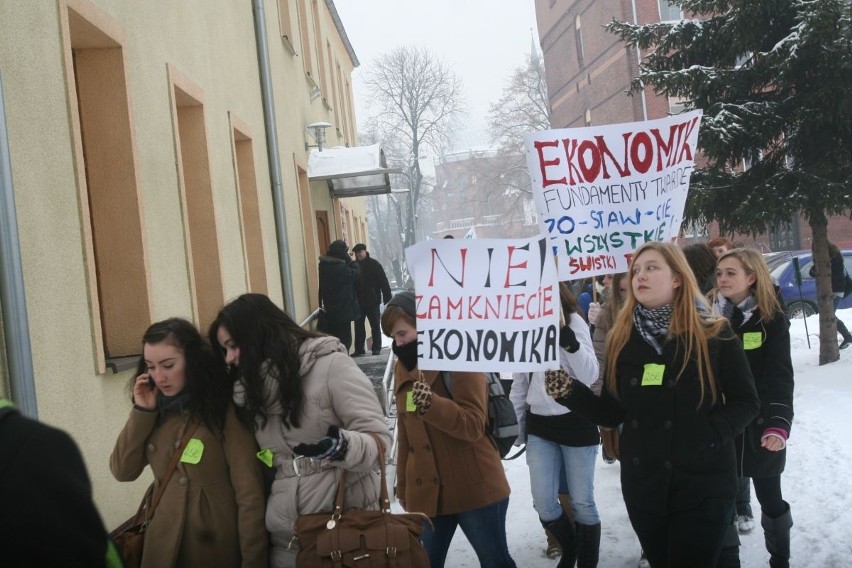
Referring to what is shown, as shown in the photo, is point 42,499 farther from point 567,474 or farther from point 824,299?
point 824,299

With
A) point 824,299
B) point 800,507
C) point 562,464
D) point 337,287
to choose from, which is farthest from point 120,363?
point 824,299

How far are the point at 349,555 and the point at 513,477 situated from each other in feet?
16.3

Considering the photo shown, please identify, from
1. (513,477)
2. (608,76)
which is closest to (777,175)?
(513,477)

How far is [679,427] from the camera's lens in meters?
3.80

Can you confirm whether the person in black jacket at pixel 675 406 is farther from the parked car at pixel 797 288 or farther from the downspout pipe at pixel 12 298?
the parked car at pixel 797 288

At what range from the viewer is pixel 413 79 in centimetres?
5522

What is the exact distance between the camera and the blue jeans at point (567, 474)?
5.18 metres

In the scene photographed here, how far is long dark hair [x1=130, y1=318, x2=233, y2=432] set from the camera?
3580 millimetres

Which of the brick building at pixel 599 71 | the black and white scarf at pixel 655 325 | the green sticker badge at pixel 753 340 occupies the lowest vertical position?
the green sticker badge at pixel 753 340

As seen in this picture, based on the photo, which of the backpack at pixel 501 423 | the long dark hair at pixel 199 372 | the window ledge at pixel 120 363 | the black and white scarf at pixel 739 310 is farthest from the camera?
the window ledge at pixel 120 363

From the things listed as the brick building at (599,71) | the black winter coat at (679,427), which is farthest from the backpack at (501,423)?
the brick building at (599,71)

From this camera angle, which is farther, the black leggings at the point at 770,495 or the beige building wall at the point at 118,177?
the black leggings at the point at 770,495

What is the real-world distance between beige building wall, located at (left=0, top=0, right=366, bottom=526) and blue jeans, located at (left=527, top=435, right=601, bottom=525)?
221 cm

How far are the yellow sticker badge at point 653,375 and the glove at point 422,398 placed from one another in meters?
0.90
